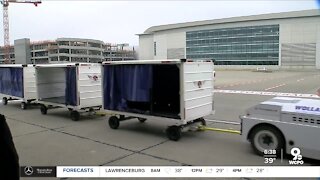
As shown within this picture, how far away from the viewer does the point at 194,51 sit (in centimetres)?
10950

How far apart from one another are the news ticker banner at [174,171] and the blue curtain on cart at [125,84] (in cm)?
347

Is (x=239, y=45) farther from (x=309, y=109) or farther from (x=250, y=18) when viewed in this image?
(x=309, y=109)

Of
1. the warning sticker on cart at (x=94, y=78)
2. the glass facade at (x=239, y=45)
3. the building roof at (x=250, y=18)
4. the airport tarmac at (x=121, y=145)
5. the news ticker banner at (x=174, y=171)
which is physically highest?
the building roof at (x=250, y=18)

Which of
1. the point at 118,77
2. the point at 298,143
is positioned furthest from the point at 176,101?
the point at 298,143

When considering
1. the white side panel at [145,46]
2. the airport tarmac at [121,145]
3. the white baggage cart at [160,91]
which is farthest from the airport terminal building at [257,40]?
the airport tarmac at [121,145]

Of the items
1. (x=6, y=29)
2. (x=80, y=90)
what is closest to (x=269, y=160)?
(x=80, y=90)

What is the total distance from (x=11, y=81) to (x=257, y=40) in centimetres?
8703

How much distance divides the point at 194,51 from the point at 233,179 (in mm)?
106095

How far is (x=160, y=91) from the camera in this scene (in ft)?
30.2

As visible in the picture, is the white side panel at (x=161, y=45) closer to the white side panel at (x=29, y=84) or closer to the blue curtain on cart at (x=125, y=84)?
the white side panel at (x=29, y=84)

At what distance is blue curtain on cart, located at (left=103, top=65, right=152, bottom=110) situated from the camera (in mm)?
8773

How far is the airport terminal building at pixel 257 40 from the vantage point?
8614 cm

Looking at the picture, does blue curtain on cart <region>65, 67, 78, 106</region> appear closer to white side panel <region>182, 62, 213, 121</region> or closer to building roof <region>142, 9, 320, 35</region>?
white side panel <region>182, 62, 213, 121</region>

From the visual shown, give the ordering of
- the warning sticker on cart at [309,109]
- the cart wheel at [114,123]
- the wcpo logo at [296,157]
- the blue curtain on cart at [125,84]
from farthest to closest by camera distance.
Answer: the cart wheel at [114,123]
the blue curtain on cart at [125,84]
the wcpo logo at [296,157]
the warning sticker on cart at [309,109]
